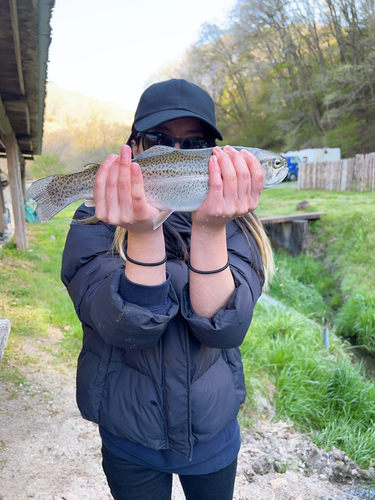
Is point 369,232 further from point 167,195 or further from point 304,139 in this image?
point 304,139

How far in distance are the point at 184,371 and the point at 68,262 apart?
2.39ft

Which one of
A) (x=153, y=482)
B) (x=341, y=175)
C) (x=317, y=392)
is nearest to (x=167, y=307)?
(x=153, y=482)

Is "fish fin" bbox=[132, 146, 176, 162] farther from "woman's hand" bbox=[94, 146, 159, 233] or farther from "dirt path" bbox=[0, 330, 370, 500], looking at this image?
"dirt path" bbox=[0, 330, 370, 500]

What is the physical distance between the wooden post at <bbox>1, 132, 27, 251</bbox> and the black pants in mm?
9942

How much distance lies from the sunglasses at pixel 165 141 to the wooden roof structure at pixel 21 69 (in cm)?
184

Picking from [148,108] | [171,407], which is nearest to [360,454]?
[171,407]


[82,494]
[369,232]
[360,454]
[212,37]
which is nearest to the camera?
[82,494]

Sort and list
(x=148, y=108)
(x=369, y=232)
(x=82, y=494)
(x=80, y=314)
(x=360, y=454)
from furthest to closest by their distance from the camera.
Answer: (x=369, y=232) → (x=360, y=454) → (x=82, y=494) → (x=148, y=108) → (x=80, y=314)

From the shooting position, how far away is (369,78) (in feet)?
96.4

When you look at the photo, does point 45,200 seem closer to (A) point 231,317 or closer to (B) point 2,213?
(A) point 231,317

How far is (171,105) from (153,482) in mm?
1848

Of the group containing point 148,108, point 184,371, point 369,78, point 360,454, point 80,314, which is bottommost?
point 360,454

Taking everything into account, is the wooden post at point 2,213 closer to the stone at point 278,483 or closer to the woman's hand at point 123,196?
the stone at point 278,483

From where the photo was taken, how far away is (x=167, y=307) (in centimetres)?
150
